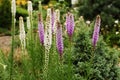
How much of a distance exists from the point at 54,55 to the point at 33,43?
0.89m

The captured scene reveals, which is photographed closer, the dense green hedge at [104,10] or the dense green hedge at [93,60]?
the dense green hedge at [93,60]

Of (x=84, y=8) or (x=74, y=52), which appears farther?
(x=84, y=8)

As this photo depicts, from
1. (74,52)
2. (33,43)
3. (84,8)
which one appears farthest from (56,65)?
(84,8)

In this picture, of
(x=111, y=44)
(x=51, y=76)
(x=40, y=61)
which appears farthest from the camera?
(x=111, y=44)

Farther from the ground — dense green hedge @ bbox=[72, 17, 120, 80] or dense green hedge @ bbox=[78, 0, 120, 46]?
dense green hedge @ bbox=[78, 0, 120, 46]

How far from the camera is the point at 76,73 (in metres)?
6.10

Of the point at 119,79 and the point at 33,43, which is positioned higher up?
the point at 33,43

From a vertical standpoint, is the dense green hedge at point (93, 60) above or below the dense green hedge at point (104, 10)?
below

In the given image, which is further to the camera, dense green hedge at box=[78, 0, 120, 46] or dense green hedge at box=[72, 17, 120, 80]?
dense green hedge at box=[78, 0, 120, 46]

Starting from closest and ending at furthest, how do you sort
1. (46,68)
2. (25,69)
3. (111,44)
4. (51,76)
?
1. (46,68)
2. (51,76)
3. (25,69)
4. (111,44)

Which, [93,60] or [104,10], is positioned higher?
[104,10]

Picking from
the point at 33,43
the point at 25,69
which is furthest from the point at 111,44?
the point at 25,69

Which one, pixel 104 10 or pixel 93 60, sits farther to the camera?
pixel 104 10

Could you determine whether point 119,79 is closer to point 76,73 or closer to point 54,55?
point 76,73
